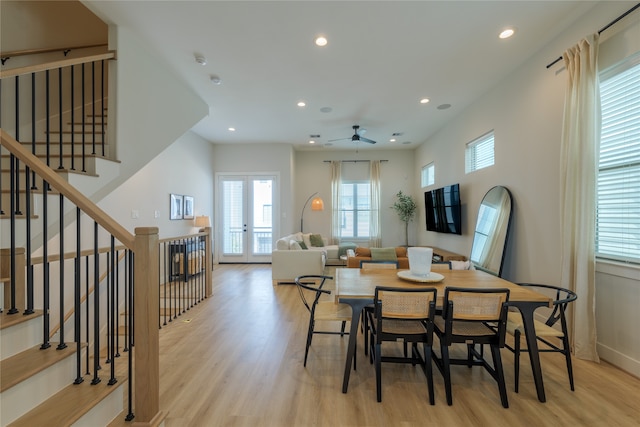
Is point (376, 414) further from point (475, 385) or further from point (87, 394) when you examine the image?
point (87, 394)

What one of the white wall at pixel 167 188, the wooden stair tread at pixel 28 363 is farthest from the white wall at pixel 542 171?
the white wall at pixel 167 188

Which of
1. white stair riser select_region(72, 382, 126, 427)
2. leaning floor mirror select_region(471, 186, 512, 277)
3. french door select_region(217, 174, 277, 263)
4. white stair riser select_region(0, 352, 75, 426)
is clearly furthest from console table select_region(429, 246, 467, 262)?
white stair riser select_region(0, 352, 75, 426)

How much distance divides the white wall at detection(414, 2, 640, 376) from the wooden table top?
0.90 m

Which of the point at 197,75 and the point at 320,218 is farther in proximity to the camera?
the point at 320,218

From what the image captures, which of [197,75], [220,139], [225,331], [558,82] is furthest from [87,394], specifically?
[220,139]

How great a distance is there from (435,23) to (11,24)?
4.73m

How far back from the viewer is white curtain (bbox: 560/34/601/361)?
256 cm

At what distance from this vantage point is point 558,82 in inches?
119

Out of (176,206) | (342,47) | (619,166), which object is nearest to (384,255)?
(619,166)

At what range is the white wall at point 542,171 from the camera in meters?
2.43

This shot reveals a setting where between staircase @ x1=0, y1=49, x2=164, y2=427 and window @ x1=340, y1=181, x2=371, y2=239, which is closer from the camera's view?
staircase @ x1=0, y1=49, x2=164, y2=427

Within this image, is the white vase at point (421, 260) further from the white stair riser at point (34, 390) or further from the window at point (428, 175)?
the window at point (428, 175)

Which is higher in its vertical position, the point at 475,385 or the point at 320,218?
the point at 320,218

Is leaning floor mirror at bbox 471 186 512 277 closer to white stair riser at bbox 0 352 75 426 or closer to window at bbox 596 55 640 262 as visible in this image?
window at bbox 596 55 640 262
